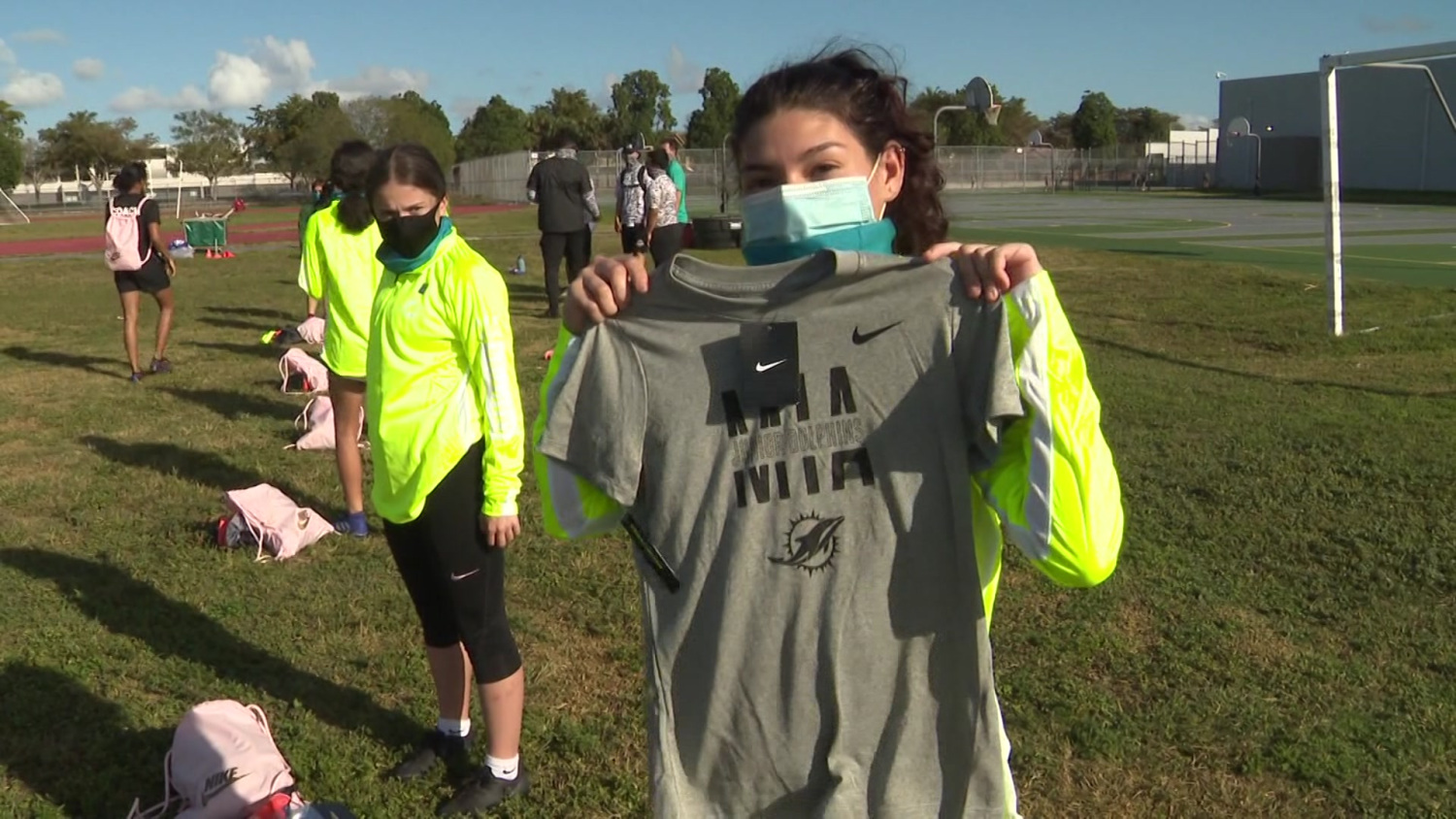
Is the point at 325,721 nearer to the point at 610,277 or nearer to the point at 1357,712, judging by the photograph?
the point at 610,277

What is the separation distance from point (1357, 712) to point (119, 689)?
14.8ft

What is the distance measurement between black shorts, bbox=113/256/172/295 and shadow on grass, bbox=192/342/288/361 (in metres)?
1.70

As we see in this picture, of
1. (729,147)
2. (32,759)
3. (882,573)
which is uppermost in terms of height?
(729,147)

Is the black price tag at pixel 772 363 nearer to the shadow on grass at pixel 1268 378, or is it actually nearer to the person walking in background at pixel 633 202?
the shadow on grass at pixel 1268 378

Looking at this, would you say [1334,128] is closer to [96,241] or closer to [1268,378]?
[1268,378]

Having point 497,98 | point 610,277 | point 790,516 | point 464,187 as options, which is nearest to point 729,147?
point 610,277

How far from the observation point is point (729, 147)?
1.99 metres

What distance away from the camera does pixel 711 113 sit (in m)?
81.4

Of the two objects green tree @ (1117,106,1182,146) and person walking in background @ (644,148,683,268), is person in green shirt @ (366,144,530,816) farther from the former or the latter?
green tree @ (1117,106,1182,146)

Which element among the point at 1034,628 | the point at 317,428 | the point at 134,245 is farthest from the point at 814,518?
the point at 134,245

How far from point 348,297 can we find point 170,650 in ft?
7.17

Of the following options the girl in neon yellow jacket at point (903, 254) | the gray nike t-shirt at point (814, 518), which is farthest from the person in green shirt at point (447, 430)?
the gray nike t-shirt at point (814, 518)

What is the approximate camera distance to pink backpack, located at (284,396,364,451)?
8.48 m

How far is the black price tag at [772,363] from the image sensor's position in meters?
1.72
